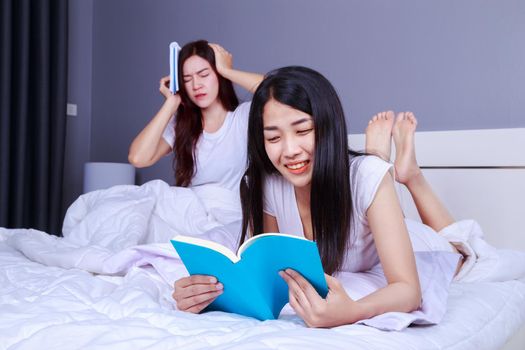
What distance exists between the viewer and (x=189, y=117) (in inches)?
90.0

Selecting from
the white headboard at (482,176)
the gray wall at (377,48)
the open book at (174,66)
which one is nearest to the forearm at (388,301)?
the white headboard at (482,176)

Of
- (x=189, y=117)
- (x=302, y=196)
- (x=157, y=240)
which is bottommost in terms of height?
(x=157, y=240)

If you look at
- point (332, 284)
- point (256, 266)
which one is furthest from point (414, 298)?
point (256, 266)

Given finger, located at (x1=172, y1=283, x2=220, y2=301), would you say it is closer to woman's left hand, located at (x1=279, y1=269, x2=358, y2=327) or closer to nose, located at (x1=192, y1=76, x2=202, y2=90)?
woman's left hand, located at (x1=279, y1=269, x2=358, y2=327)

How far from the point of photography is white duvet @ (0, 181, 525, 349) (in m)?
0.86

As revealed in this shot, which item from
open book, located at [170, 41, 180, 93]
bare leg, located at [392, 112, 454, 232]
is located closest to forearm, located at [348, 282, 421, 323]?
bare leg, located at [392, 112, 454, 232]

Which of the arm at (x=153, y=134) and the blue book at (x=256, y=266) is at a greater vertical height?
the arm at (x=153, y=134)

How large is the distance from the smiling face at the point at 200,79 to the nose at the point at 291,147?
1108 millimetres

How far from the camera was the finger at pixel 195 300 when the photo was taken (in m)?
1.03

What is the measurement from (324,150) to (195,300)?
0.40 m

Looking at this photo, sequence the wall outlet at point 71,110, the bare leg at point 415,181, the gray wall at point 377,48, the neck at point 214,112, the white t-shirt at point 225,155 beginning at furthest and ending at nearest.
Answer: the wall outlet at point 71,110
the neck at point 214,112
the white t-shirt at point 225,155
the gray wall at point 377,48
the bare leg at point 415,181

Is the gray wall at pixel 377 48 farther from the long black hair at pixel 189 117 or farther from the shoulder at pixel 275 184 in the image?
the shoulder at pixel 275 184

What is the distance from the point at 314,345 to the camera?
807 millimetres

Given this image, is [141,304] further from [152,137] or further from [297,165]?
[152,137]
